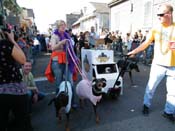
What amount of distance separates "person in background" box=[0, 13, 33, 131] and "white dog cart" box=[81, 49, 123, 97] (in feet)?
9.29

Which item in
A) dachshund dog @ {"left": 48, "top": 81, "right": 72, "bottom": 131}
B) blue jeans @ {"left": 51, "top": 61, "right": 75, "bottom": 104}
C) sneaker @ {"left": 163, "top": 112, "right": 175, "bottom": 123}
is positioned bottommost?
sneaker @ {"left": 163, "top": 112, "right": 175, "bottom": 123}

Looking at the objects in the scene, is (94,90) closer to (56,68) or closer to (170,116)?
(56,68)

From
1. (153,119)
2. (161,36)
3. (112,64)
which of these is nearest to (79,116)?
(153,119)

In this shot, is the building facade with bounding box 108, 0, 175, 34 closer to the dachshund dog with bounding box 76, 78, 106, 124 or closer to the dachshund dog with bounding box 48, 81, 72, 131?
the dachshund dog with bounding box 76, 78, 106, 124

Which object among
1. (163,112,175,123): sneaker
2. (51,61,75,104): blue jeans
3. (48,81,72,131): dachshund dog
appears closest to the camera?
(48,81,72,131): dachshund dog

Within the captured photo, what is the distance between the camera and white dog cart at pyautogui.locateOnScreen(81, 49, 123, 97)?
4.84 meters

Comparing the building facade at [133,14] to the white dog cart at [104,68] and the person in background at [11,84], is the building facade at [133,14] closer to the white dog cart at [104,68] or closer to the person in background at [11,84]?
the white dog cart at [104,68]

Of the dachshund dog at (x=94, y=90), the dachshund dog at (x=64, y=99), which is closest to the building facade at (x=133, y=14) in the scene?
the dachshund dog at (x=94, y=90)

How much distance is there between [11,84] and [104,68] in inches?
132

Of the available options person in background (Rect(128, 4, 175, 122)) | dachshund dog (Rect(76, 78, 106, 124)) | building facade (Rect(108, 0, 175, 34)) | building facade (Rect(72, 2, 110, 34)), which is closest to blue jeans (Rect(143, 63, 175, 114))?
person in background (Rect(128, 4, 175, 122))

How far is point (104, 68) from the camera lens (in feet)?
17.0

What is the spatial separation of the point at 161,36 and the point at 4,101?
2680 millimetres

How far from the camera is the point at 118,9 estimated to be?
20.8m

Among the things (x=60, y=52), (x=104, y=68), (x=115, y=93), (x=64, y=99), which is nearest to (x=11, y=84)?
(x=64, y=99)
